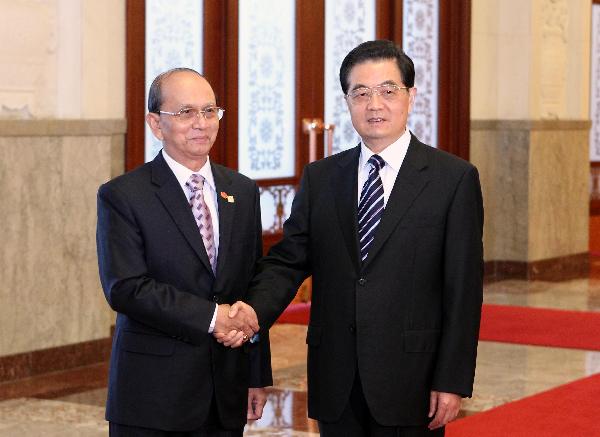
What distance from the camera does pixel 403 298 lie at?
12.1 ft

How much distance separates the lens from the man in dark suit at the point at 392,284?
3670 mm

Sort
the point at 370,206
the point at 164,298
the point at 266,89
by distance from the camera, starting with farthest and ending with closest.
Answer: the point at 266,89 → the point at 370,206 → the point at 164,298

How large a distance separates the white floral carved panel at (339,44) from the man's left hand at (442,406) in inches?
296

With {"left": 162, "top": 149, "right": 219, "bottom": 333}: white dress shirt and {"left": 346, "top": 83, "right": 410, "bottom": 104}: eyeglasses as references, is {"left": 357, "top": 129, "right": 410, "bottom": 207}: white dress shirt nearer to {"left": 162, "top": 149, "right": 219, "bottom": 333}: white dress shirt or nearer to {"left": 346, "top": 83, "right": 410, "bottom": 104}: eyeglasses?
{"left": 346, "top": 83, "right": 410, "bottom": 104}: eyeglasses

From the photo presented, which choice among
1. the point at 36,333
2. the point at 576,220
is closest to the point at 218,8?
the point at 36,333

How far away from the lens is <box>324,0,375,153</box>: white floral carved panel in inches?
436

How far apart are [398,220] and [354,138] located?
7823 millimetres

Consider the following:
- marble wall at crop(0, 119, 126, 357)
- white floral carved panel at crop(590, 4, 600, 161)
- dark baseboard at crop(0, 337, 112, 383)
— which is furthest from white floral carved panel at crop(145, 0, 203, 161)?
white floral carved panel at crop(590, 4, 600, 161)

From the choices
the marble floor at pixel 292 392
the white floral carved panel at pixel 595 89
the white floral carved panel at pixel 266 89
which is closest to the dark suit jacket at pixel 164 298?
the marble floor at pixel 292 392

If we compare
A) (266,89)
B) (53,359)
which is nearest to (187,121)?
(53,359)

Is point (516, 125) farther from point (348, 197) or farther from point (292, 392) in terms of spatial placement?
point (348, 197)

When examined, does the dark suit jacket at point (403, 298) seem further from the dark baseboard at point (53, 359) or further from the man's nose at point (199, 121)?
the dark baseboard at point (53, 359)

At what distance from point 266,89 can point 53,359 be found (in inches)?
134

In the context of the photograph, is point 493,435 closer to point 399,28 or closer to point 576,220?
point 399,28
